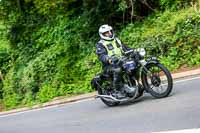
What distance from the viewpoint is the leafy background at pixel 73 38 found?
16031mm

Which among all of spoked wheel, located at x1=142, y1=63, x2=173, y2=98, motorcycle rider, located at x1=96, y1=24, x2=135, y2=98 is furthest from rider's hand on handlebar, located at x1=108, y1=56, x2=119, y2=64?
spoked wheel, located at x1=142, y1=63, x2=173, y2=98

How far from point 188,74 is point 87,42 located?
7.42 metres

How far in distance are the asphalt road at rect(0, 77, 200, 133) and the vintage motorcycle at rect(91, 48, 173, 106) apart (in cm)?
20

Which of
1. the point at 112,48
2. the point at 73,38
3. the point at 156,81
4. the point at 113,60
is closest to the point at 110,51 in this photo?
the point at 112,48

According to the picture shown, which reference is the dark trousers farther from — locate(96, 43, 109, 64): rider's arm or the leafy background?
the leafy background

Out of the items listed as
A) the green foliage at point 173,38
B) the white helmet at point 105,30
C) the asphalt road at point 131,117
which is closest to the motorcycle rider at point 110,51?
the white helmet at point 105,30

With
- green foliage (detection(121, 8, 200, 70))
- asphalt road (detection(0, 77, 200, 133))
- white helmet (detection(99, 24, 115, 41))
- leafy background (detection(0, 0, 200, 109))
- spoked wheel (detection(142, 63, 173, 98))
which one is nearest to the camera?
asphalt road (detection(0, 77, 200, 133))

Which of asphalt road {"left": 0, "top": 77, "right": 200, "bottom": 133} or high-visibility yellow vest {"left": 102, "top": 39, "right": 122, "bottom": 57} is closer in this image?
asphalt road {"left": 0, "top": 77, "right": 200, "bottom": 133}

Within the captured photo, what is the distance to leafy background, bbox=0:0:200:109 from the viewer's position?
16031 millimetres

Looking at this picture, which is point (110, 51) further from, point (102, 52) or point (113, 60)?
point (113, 60)

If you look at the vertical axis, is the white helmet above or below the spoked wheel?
above

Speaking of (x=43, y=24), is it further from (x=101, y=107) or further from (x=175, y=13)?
(x=101, y=107)

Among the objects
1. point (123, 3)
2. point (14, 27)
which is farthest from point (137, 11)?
point (14, 27)

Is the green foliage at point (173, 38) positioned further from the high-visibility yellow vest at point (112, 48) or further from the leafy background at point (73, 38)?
the high-visibility yellow vest at point (112, 48)
